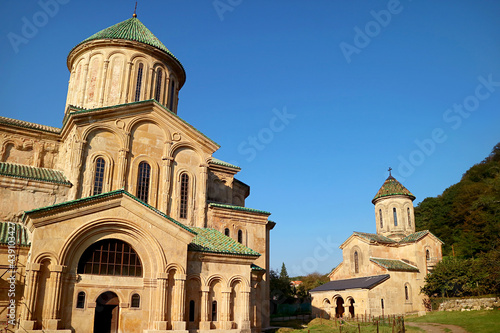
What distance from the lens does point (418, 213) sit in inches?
2253

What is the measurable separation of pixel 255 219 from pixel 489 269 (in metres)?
19.4

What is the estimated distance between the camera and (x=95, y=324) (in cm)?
1489

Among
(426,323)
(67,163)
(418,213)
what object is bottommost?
(426,323)

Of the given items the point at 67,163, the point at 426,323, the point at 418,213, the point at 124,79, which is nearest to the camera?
the point at 67,163

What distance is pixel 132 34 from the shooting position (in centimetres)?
2472

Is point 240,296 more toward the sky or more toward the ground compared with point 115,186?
more toward the ground

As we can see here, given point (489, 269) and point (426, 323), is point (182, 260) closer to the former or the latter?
point (426, 323)

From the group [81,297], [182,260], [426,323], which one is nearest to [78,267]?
[81,297]

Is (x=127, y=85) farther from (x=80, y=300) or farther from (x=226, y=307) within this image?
(x=226, y=307)

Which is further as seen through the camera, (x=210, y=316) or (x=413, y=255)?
(x=413, y=255)

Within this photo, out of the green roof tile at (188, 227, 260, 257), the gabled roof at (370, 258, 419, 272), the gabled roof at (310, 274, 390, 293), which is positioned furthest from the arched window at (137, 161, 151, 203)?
the gabled roof at (370, 258, 419, 272)

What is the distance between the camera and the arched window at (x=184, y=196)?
2055cm

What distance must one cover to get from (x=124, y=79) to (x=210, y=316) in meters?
14.4

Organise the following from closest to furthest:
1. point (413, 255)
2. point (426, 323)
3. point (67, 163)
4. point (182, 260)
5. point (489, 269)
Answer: point (182, 260)
point (67, 163)
point (426, 323)
point (489, 269)
point (413, 255)
